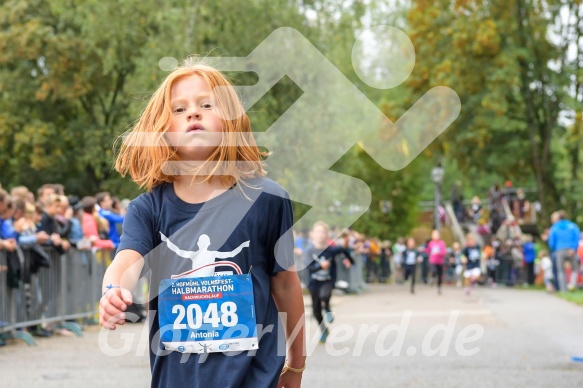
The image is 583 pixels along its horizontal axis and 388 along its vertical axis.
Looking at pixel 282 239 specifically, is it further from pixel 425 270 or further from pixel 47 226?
pixel 425 270

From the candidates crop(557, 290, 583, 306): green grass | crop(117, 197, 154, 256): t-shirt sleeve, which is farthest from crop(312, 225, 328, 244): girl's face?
crop(117, 197, 154, 256): t-shirt sleeve

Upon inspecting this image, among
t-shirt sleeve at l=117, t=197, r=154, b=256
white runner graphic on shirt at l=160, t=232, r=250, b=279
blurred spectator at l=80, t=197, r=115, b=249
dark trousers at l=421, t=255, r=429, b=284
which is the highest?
t-shirt sleeve at l=117, t=197, r=154, b=256

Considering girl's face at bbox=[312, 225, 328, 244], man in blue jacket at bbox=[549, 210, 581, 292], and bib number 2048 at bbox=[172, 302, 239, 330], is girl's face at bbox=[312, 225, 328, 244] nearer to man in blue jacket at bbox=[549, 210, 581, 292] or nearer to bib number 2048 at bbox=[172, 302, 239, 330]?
bib number 2048 at bbox=[172, 302, 239, 330]

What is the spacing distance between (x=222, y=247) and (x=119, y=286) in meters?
0.44

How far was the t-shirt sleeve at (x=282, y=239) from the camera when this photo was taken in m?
4.00

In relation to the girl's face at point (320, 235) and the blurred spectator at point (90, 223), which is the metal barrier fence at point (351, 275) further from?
the girl's face at point (320, 235)

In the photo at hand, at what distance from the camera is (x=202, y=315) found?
3896mm

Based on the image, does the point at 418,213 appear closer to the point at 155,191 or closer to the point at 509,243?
the point at 509,243

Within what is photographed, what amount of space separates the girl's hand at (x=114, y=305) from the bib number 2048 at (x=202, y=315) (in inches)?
17.2

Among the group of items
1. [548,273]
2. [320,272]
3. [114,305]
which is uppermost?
[114,305]

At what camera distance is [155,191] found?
4.00 meters

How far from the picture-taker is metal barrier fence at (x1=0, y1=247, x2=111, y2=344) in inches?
517

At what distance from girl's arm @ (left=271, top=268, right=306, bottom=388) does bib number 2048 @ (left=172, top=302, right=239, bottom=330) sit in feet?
0.74

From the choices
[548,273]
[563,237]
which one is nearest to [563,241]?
[563,237]
